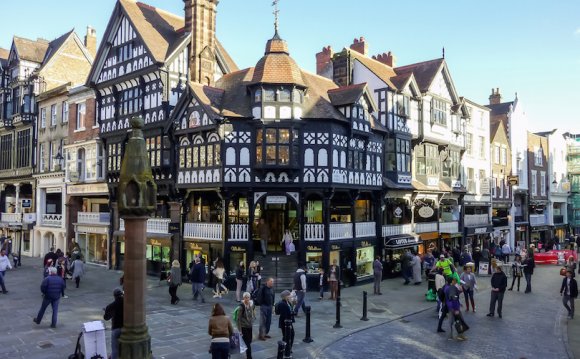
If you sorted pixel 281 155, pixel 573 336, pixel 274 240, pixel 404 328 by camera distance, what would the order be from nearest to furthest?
pixel 573 336 < pixel 404 328 < pixel 281 155 < pixel 274 240

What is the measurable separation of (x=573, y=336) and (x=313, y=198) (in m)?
13.8

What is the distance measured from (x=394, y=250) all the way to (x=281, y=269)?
8268 millimetres

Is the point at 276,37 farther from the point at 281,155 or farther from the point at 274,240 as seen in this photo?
the point at 274,240

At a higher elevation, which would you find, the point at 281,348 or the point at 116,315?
the point at 116,315

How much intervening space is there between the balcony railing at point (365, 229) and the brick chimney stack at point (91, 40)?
98.9 feet

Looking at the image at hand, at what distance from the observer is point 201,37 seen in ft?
86.2

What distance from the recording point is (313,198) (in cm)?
2478

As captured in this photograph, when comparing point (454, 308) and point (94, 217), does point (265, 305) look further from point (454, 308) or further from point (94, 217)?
point (94, 217)

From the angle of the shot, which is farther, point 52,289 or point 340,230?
point 340,230

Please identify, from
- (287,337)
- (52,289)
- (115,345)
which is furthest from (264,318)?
(52,289)

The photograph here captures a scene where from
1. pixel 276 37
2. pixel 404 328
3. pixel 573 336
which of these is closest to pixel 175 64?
pixel 276 37

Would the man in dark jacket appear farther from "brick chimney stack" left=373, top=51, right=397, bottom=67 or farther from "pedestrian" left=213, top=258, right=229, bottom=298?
"brick chimney stack" left=373, top=51, right=397, bottom=67

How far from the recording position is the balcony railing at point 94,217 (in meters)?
30.0

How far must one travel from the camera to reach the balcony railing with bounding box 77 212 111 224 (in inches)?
1182
